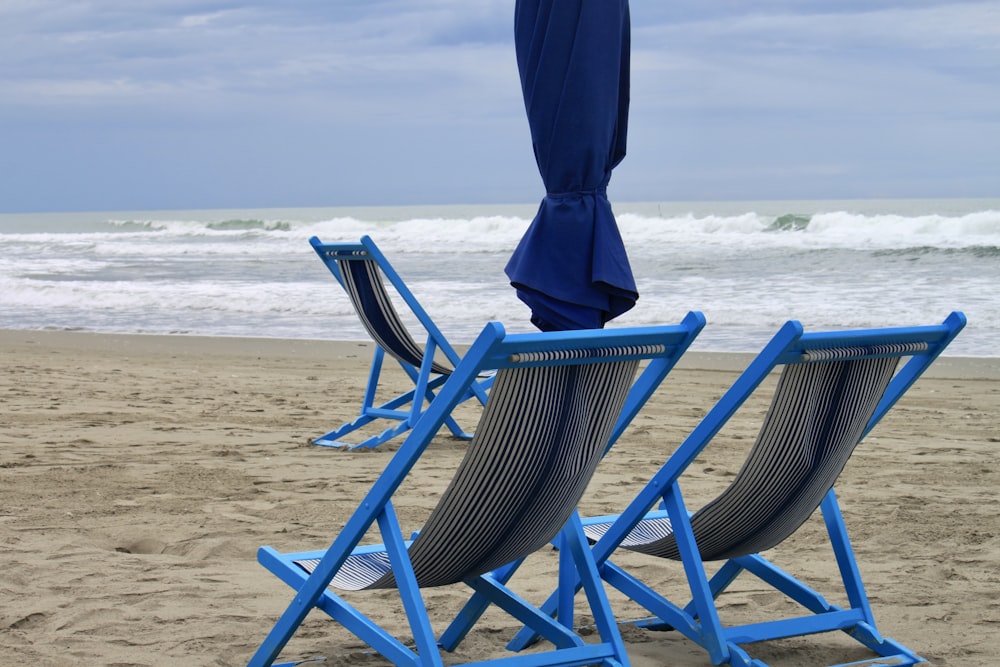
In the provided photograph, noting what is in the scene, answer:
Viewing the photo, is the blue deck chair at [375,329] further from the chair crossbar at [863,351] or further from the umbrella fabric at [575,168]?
the chair crossbar at [863,351]

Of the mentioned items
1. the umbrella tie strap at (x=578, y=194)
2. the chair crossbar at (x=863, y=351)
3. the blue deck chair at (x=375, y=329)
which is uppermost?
the umbrella tie strap at (x=578, y=194)

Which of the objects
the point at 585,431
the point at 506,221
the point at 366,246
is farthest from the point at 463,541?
the point at 506,221

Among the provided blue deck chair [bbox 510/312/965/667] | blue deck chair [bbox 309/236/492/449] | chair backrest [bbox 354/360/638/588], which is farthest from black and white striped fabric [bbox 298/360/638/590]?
blue deck chair [bbox 309/236/492/449]

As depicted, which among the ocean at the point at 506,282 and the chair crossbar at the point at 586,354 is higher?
the chair crossbar at the point at 586,354

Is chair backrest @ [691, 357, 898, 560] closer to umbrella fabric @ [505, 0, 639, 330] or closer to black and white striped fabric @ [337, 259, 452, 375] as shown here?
umbrella fabric @ [505, 0, 639, 330]

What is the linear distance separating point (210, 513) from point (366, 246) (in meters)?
1.89

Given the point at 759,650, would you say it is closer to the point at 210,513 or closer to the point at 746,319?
the point at 210,513

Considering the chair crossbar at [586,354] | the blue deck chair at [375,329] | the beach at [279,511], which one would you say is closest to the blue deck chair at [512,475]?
the chair crossbar at [586,354]

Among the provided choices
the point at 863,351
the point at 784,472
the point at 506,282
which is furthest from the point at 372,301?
the point at 506,282

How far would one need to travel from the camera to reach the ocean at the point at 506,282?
40.9 ft

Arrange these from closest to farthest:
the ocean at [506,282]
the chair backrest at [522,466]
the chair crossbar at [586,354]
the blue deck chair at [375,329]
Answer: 1. the chair crossbar at [586,354]
2. the chair backrest at [522,466]
3. the blue deck chair at [375,329]
4. the ocean at [506,282]

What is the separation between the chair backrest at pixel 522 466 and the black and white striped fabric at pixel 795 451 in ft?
1.46

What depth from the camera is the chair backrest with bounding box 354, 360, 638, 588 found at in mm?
2203

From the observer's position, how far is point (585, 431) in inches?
91.1
